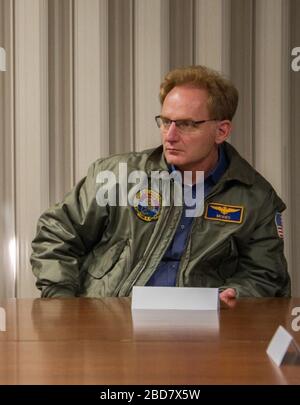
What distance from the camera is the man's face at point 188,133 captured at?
8.39 feet

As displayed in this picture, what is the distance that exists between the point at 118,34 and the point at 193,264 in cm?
120

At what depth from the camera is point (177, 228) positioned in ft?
8.15

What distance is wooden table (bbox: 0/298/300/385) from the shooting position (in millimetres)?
1122

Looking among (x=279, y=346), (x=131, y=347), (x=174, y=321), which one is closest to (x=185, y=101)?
(x=174, y=321)

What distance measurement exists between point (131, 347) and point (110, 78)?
200 cm

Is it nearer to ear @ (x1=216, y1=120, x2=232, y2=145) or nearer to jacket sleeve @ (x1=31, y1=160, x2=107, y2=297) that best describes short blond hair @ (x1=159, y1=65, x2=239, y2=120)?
ear @ (x1=216, y1=120, x2=232, y2=145)

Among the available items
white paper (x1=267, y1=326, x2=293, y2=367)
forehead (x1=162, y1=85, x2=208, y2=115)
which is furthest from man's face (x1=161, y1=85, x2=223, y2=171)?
white paper (x1=267, y1=326, x2=293, y2=367)

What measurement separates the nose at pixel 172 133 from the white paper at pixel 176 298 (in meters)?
0.80

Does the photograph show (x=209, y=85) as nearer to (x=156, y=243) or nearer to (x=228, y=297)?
(x=156, y=243)

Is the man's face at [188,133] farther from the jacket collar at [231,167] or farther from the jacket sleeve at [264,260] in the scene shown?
the jacket sleeve at [264,260]

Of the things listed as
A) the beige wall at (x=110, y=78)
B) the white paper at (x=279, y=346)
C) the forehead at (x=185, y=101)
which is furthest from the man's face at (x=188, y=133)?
the white paper at (x=279, y=346)

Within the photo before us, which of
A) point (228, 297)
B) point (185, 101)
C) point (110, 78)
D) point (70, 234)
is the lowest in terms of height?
point (228, 297)
